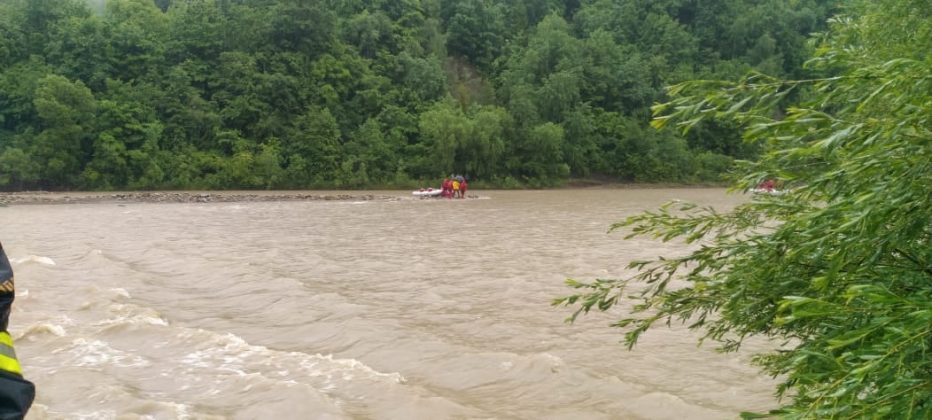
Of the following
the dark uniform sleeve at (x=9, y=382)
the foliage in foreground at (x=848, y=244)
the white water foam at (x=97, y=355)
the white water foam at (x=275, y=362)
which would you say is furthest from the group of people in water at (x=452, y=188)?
the dark uniform sleeve at (x=9, y=382)

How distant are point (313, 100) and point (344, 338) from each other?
42853 millimetres

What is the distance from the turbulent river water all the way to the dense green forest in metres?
27.7

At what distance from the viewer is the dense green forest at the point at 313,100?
41.8 metres

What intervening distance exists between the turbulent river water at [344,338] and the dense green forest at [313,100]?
27.7 m

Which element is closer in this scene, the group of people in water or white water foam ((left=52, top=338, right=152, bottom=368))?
white water foam ((left=52, top=338, right=152, bottom=368))

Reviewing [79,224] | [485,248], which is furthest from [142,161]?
[485,248]

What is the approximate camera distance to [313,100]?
48625 mm

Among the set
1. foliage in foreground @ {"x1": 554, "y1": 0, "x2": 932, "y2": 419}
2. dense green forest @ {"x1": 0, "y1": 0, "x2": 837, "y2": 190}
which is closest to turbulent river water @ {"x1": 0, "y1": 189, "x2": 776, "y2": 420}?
foliage in foreground @ {"x1": 554, "y1": 0, "x2": 932, "y2": 419}

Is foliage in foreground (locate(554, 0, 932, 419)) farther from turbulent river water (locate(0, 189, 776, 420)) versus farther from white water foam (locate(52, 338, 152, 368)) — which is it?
white water foam (locate(52, 338, 152, 368))

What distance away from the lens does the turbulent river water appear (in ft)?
19.4

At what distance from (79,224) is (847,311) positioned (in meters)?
23.4

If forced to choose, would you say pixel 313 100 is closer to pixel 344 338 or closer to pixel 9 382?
pixel 344 338

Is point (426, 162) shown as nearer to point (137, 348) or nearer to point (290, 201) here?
point (290, 201)

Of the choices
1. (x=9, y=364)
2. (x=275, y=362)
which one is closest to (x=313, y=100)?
(x=275, y=362)
